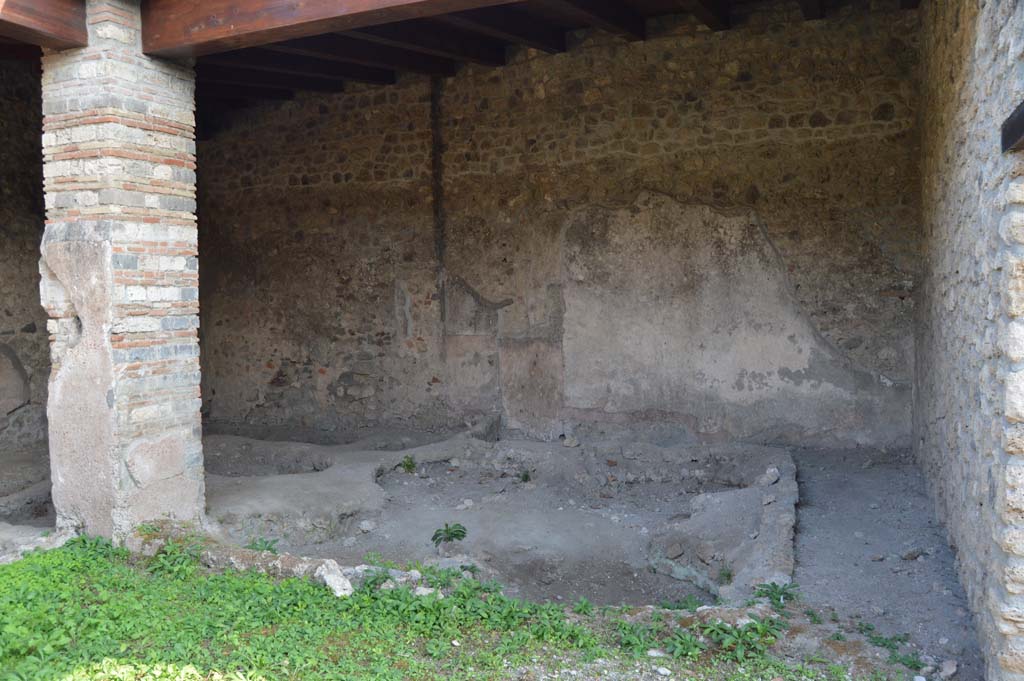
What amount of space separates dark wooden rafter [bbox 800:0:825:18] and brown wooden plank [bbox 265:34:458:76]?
3404mm

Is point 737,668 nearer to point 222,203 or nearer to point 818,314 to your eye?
point 818,314

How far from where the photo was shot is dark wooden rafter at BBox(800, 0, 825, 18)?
6.44 meters

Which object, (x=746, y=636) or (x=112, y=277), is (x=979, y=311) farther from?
(x=112, y=277)

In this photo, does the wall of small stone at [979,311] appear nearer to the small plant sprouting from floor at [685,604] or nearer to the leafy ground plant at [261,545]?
the small plant sprouting from floor at [685,604]

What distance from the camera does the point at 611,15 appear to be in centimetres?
675

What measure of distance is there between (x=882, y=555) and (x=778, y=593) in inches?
40.8

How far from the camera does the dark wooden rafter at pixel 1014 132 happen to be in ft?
8.50

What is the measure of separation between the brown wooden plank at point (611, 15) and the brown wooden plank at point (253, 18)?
5.85ft

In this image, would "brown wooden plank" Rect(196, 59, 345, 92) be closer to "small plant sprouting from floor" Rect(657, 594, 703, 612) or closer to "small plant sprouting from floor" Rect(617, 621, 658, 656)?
"small plant sprouting from floor" Rect(657, 594, 703, 612)

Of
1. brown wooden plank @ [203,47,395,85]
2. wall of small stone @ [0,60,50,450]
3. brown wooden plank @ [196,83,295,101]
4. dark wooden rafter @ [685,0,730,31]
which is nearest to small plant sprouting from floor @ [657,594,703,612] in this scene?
dark wooden rafter @ [685,0,730,31]

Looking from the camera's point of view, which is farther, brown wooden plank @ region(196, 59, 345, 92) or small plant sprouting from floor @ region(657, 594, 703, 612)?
brown wooden plank @ region(196, 59, 345, 92)

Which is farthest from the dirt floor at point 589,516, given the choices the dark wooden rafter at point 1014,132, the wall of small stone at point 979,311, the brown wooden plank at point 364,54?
the brown wooden plank at point 364,54

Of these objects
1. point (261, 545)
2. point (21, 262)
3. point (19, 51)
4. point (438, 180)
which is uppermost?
point (19, 51)

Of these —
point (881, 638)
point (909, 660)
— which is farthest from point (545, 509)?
point (909, 660)
